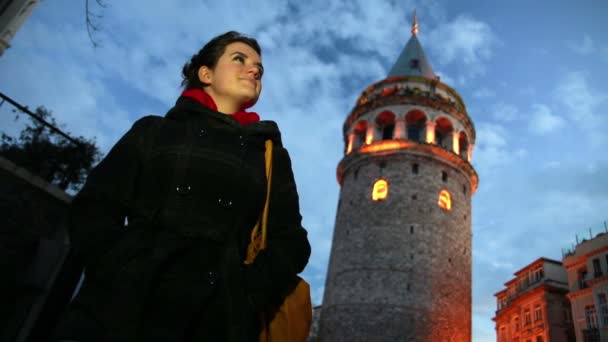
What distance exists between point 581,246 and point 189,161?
33139mm

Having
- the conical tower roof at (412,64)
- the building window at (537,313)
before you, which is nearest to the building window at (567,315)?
the building window at (537,313)

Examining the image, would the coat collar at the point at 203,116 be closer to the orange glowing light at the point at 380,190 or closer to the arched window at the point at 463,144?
the orange glowing light at the point at 380,190

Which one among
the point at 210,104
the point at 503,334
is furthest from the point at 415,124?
the point at 210,104

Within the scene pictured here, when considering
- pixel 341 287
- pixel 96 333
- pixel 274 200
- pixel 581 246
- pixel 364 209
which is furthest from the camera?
pixel 581 246

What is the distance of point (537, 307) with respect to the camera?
32031 millimetres

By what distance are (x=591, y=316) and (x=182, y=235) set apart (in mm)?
31379

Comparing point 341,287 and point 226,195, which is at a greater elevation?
point 341,287

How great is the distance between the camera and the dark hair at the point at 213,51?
302cm

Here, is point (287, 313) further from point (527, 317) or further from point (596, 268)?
point (527, 317)

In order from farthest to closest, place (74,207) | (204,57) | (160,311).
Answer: (204,57) → (74,207) → (160,311)

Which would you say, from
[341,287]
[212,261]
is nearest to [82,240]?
[212,261]

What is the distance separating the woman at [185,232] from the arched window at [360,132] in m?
28.9

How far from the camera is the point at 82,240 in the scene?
1.88 metres

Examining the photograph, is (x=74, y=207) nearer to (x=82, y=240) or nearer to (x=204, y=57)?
(x=82, y=240)
